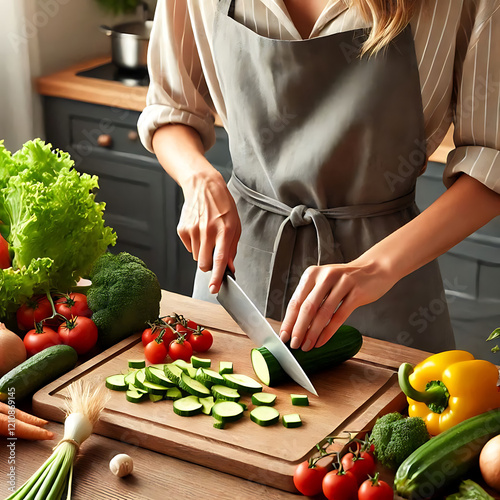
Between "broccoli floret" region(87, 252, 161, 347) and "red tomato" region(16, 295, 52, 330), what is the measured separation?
0.08 meters

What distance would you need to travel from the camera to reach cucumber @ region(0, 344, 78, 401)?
3.98 ft

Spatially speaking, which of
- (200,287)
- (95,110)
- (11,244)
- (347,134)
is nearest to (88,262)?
(11,244)

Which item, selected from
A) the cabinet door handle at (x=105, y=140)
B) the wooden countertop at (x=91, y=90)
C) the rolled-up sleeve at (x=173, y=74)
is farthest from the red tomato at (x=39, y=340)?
the cabinet door handle at (x=105, y=140)

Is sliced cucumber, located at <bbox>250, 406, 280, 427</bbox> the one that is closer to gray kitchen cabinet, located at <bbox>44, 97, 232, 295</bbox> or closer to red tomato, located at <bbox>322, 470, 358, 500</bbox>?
red tomato, located at <bbox>322, 470, 358, 500</bbox>

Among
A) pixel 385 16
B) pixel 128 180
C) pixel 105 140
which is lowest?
pixel 128 180

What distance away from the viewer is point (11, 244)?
146 centimetres

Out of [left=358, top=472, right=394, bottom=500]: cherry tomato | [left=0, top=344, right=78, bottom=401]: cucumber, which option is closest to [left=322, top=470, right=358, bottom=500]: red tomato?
[left=358, top=472, right=394, bottom=500]: cherry tomato

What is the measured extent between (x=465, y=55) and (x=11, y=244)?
2.99 ft

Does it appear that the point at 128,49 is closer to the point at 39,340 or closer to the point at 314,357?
the point at 39,340

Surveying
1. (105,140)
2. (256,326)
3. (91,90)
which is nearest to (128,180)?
(105,140)

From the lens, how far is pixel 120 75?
2.98 m

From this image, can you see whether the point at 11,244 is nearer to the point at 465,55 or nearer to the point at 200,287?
the point at 200,287

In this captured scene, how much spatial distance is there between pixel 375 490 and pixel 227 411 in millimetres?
279

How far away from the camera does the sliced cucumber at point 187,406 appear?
45.9 inches
